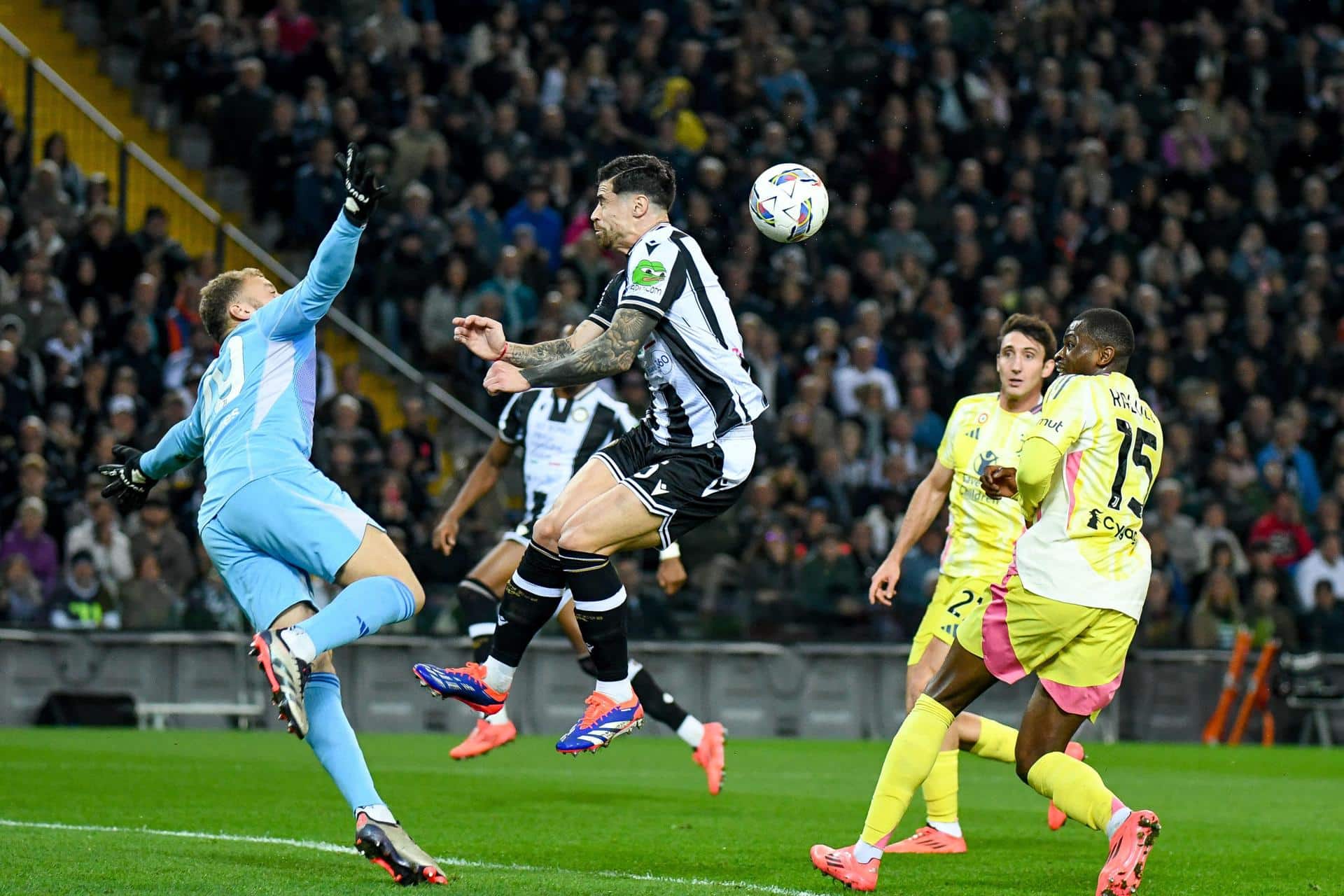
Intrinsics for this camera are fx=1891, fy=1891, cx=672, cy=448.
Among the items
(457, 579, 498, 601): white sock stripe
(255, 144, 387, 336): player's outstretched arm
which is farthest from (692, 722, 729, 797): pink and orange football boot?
(255, 144, 387, 336): player's outstretched arm

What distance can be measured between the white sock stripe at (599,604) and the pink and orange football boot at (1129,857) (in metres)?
2.39

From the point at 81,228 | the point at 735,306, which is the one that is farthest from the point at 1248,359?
the point at 81,228

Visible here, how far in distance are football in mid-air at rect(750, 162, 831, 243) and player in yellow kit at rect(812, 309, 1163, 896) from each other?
1917mm

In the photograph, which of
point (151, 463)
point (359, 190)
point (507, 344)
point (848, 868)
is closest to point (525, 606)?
point (507, 344)

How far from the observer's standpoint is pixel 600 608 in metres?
8.01

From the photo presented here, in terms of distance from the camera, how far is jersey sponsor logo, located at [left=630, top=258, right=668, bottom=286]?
760cm

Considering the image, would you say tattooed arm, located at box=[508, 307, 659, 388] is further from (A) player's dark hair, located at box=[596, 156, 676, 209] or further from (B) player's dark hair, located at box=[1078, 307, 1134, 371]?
(B) player's dark hair, located at box=[1078, 307, 1134, 371]

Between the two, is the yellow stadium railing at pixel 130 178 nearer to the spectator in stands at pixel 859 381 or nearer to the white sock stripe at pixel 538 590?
the spectator in stands at pixel 859 381

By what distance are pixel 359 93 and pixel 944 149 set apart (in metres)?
6.67

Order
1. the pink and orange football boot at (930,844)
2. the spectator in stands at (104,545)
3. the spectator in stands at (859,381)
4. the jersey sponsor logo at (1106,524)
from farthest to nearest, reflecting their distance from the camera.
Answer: the spectator in stands at (859,381), the spectator in stands at (104,545), the pink and orange football boot at (930,844), the jersey sponsor logo at (1106,524)

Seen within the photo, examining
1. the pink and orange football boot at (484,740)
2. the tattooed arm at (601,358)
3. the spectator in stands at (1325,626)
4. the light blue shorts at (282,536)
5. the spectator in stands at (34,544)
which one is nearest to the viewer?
the light blue shorts at (282,536)

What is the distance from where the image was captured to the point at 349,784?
21.5 ft

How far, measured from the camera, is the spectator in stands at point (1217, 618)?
17500mm

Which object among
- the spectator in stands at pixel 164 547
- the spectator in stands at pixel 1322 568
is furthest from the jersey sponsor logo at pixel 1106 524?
the spectator in stands at pixel 1322 568
